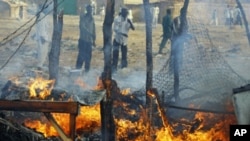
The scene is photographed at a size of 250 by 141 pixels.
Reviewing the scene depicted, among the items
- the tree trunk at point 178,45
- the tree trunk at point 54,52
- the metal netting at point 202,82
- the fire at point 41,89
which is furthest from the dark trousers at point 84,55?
the fire at point 41,89

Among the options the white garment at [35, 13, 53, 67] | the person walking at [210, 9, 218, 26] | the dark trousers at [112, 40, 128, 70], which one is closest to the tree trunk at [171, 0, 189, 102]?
the dark trousers at [112, 40, 128, 70]

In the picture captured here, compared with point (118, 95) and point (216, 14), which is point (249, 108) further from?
point (216, 14)

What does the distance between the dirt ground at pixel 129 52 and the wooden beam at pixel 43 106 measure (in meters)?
7.81

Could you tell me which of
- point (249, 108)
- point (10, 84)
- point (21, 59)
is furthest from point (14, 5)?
point (249, 108)

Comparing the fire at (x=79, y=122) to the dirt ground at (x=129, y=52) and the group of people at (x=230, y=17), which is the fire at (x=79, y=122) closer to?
the dirt ground at (x=129, y=52)

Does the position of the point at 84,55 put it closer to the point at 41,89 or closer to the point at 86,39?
the point at 86,39

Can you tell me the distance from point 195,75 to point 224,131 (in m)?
3.78

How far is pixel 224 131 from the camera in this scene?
9188mm

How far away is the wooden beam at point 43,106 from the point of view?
6473mm

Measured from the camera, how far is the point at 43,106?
660 centimetres

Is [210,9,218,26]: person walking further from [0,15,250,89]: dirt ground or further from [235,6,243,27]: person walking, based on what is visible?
[235,6,243,27]: person walking

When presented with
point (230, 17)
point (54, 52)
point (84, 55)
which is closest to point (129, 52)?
point (84, 55)

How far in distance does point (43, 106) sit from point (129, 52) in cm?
1384

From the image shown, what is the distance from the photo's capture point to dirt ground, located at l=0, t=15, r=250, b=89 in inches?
637
